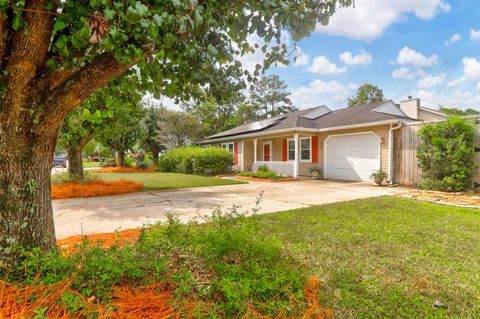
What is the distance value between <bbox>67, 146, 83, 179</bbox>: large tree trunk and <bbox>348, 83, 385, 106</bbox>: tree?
4376cm

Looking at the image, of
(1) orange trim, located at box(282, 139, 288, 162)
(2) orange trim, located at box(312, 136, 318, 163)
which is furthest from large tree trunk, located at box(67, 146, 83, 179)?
(2) orange trim, located at box(312, 136, 318, 163)

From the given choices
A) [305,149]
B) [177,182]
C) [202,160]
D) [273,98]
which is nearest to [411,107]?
[305,149]

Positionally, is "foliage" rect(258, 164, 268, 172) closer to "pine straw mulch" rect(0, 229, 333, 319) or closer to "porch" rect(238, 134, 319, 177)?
"porch" rect(238, 134, 319, 177)

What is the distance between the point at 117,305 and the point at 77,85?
1.82m

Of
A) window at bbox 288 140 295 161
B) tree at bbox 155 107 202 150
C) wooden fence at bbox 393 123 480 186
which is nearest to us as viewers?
wooden fence at bbox 393 123 480 186

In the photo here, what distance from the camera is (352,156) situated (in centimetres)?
1266

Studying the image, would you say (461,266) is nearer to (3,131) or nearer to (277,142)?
(3,131)

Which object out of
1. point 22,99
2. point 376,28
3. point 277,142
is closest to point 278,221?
point 22,99

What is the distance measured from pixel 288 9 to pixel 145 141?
22.8 meters

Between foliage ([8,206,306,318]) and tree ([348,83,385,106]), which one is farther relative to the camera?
tree ([348,83,385,106])

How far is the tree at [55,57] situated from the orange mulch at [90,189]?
20.4ft

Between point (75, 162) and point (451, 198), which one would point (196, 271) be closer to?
point (451, 198)

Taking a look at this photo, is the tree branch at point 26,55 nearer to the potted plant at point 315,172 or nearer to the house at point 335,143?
the house at point 335,143

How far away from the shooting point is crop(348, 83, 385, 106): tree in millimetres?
43781
